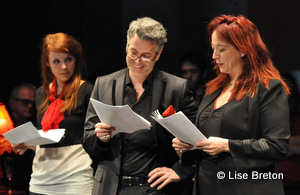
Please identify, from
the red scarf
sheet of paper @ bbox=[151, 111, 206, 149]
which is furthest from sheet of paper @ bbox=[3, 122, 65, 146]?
sheet of paper @ bbox=[151, 111, 206, 149]

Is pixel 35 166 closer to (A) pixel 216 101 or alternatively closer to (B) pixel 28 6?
(A) pixel 216 101

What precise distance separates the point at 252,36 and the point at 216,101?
1.35ft

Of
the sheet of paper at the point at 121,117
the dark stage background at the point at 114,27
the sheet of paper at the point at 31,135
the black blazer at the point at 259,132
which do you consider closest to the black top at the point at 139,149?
the sheet of paper at the point at 121,117

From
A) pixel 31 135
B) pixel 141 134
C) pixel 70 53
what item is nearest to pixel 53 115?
pixel 31 135

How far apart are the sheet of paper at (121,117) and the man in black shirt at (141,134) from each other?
8 cm

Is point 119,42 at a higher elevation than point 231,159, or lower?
higher

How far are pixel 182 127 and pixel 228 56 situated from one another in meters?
0.49

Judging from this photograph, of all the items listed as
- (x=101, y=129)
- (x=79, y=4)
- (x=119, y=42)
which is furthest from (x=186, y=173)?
(x=79, y=4)

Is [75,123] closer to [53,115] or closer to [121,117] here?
[53,115]

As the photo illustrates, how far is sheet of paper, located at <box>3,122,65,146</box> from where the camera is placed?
2.91 meters

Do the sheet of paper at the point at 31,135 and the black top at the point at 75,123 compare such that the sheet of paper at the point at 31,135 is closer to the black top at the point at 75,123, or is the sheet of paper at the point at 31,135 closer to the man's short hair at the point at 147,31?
the black top at the point at 75,123

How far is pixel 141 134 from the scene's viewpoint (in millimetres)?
2625

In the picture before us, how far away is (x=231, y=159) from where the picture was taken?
7.57 ft

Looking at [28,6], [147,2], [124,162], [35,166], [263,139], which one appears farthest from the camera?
[28,6]
